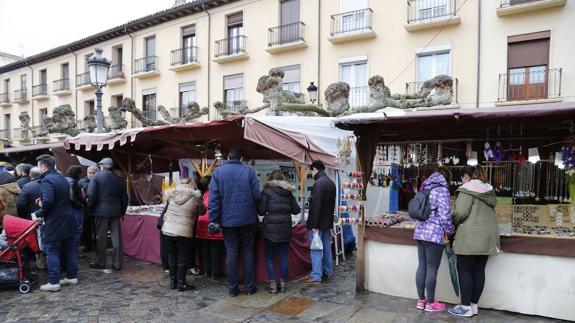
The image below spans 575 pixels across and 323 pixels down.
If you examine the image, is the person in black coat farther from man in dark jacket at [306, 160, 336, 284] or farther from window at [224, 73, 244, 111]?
window at [224, 73, 244, 111]

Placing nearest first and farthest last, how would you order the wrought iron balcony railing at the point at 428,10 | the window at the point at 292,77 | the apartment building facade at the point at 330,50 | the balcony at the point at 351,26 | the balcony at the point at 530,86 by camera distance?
the balcony at the point at 530,86 < the apartment building facade at the point at 330,50 < the wrought iron balcony railing at the point at 428,10 < the balcony at the point at 351,26 < the window at the point at 292,77

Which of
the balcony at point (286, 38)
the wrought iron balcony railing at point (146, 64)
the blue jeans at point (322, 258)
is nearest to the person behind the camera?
the blue jeans at point (322, 258)

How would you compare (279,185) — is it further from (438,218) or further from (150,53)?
(150,53)

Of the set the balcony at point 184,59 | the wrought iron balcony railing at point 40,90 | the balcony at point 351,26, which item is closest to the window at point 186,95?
the balcony at point 184,59

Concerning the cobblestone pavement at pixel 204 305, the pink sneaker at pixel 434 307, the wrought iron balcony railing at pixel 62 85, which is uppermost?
the wrought iron balcony railing at pixel 62 85

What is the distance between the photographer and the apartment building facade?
37.9 ft

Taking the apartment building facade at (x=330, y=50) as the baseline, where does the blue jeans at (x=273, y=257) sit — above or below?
below

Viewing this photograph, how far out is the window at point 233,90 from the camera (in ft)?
54.9

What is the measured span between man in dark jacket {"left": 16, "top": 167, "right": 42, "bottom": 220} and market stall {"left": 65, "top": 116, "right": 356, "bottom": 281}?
107 centimetres

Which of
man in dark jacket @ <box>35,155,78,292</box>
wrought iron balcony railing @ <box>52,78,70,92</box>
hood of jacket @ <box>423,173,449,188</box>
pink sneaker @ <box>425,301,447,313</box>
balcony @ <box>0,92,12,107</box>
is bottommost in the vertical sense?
pink sneaker @ <box>425,301,447,313</box>

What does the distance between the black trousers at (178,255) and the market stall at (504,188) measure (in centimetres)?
214

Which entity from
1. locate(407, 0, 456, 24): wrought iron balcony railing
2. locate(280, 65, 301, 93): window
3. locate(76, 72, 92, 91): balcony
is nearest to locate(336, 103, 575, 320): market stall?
locate(407, 0, 456, 24): wrought iron balcony railing

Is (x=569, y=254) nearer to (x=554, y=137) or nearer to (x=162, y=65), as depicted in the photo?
(x=554, y=137)

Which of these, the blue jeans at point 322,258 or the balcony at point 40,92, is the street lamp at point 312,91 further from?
the balcony at point 40,92
